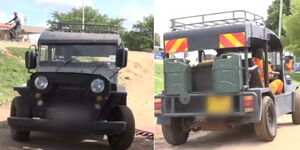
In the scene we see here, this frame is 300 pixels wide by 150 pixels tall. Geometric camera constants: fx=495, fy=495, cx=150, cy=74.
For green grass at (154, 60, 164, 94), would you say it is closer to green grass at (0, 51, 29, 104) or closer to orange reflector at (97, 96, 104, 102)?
orange reflector at (97, 96, 104, 102)

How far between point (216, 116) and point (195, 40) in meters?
0.83

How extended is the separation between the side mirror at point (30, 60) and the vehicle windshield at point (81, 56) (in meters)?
0.09

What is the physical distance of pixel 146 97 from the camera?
327 inches

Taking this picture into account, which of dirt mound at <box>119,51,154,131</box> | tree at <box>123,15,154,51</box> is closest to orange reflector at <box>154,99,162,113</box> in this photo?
dirt mound at <box>119,51,154,131</box>

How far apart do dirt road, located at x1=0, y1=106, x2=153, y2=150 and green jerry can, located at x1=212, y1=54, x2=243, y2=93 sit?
127 centimetres

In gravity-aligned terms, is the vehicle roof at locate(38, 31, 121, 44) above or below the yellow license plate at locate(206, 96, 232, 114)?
above

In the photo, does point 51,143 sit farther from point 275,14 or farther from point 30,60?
point 275,14

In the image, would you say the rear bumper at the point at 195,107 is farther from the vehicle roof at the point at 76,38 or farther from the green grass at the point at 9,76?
the green grass at the point at 9,76

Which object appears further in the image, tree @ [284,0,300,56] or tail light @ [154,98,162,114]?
tree @ [284,0,300,56]

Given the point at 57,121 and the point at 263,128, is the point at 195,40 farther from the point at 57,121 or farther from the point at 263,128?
the point at 57,121

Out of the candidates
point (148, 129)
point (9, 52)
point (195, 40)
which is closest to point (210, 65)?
point (195, 40)

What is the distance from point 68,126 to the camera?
4621mm

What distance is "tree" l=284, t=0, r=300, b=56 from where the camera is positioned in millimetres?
5977

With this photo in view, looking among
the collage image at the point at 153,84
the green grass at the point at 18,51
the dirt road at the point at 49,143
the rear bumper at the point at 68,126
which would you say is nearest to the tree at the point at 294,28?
the collage image at the point at 153,84
